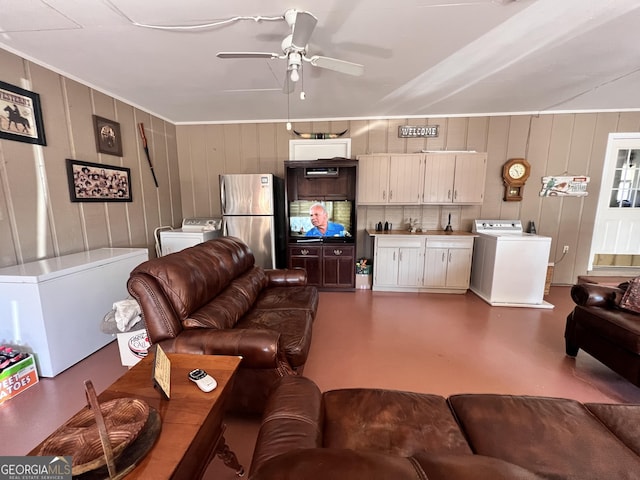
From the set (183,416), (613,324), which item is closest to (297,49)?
(183,416)

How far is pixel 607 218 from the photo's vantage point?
4.00 meters

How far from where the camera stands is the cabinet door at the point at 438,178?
3.89 metres

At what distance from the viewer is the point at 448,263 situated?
385cm

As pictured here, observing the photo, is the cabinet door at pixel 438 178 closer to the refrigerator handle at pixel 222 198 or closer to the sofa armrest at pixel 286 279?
the sofa armrest at pixel 286 279

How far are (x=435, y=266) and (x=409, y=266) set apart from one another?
37cm

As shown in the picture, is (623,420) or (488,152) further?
(488,152)

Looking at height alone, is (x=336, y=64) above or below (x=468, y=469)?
above

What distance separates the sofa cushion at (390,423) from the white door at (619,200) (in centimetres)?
474

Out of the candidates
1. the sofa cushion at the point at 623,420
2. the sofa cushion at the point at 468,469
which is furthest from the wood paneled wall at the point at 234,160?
the sofa cushion at the point at 468,469

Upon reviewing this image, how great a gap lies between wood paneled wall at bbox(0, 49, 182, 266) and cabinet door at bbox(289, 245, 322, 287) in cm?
211

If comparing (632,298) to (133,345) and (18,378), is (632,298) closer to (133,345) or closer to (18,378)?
(133,345)

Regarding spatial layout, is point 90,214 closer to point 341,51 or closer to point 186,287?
point 186,287

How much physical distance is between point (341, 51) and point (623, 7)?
6.45 ft

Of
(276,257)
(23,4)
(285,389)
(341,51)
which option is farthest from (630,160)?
(23,4)
